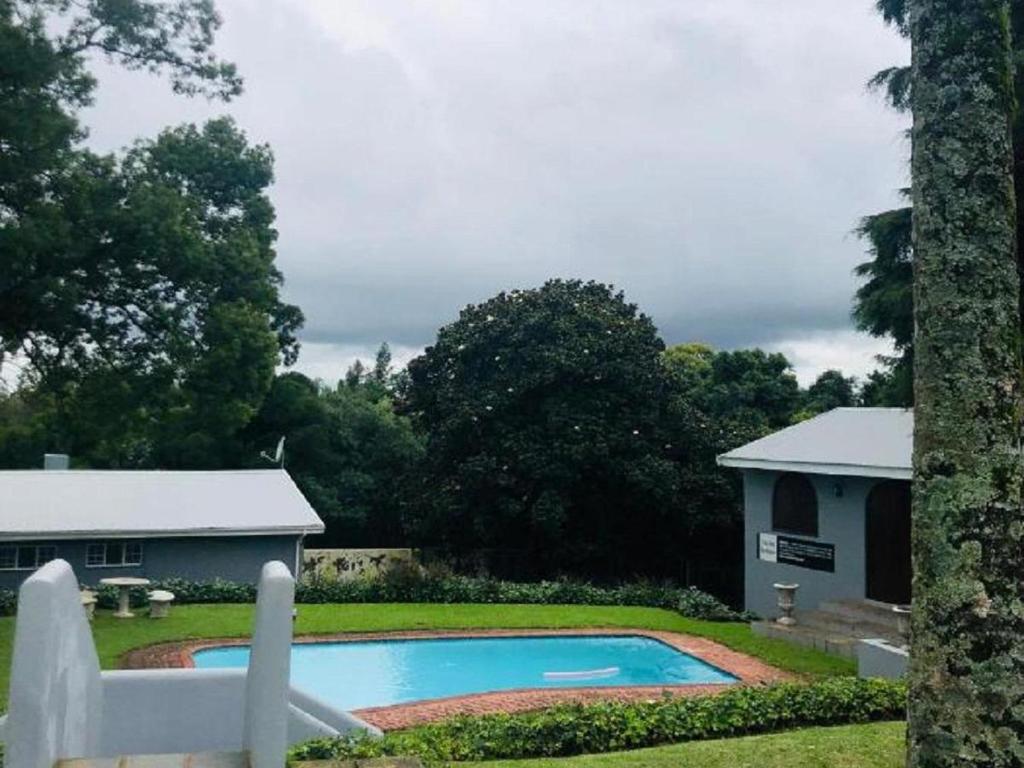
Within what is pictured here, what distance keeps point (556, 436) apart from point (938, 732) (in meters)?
19.4

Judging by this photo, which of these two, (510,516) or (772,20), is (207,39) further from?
(510,516)

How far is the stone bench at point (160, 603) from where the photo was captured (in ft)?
58.3

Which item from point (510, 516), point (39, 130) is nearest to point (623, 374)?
point (510, 516)

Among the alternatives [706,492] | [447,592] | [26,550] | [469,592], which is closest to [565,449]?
[706,492]

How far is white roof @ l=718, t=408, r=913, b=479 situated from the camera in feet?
53.7

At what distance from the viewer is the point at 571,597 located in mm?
20984

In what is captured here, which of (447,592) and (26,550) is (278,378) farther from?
(447,592)

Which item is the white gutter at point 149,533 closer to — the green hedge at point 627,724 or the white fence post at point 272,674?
the green hedge at point 627,724

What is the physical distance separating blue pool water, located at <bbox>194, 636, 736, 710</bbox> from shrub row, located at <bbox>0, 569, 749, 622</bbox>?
3.55 meters

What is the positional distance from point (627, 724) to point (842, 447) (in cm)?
1105

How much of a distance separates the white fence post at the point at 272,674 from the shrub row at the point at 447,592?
1568cm

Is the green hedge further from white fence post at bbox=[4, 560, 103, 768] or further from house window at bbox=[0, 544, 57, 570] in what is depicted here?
house window at bbox=[0, 544, 57, 570]

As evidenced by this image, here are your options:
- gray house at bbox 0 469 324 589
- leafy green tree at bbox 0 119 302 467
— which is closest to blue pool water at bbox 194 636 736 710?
leafy green tree at bbox 0 119 302 467

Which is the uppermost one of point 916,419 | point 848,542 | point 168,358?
point 168,358
